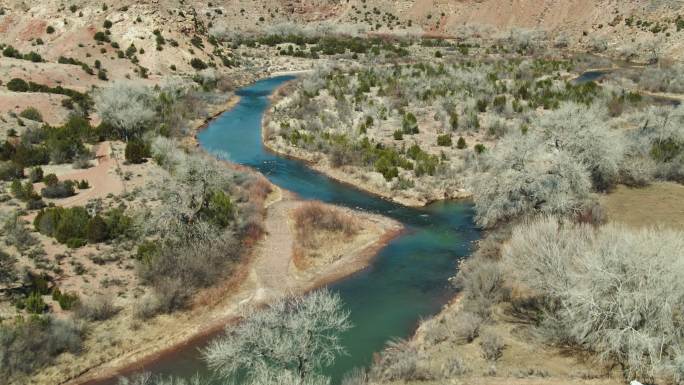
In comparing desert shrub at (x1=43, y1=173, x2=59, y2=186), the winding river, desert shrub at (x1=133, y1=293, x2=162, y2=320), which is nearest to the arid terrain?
desert shrub at (x1=133, y1=293, x2=162, y2=320)

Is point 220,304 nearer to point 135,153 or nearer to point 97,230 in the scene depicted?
point 97,230

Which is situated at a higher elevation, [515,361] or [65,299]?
[515,361]

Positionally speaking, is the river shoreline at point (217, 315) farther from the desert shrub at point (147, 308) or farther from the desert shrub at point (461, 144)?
the desert shrub at point (461, 144)

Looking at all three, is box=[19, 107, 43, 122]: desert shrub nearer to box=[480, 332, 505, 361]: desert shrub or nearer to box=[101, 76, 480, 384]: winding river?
box=[101, 76, 480, 384]: winding river

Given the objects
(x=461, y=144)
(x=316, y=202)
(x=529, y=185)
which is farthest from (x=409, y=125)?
(x=529, y=185)

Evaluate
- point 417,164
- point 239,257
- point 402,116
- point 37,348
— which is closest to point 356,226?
point 239,257

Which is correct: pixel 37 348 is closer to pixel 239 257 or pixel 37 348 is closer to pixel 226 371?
pixel 226 371

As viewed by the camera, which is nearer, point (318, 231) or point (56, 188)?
point (318, 231)

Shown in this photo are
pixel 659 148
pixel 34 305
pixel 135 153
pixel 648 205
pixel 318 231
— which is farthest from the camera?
pixel 135 153
